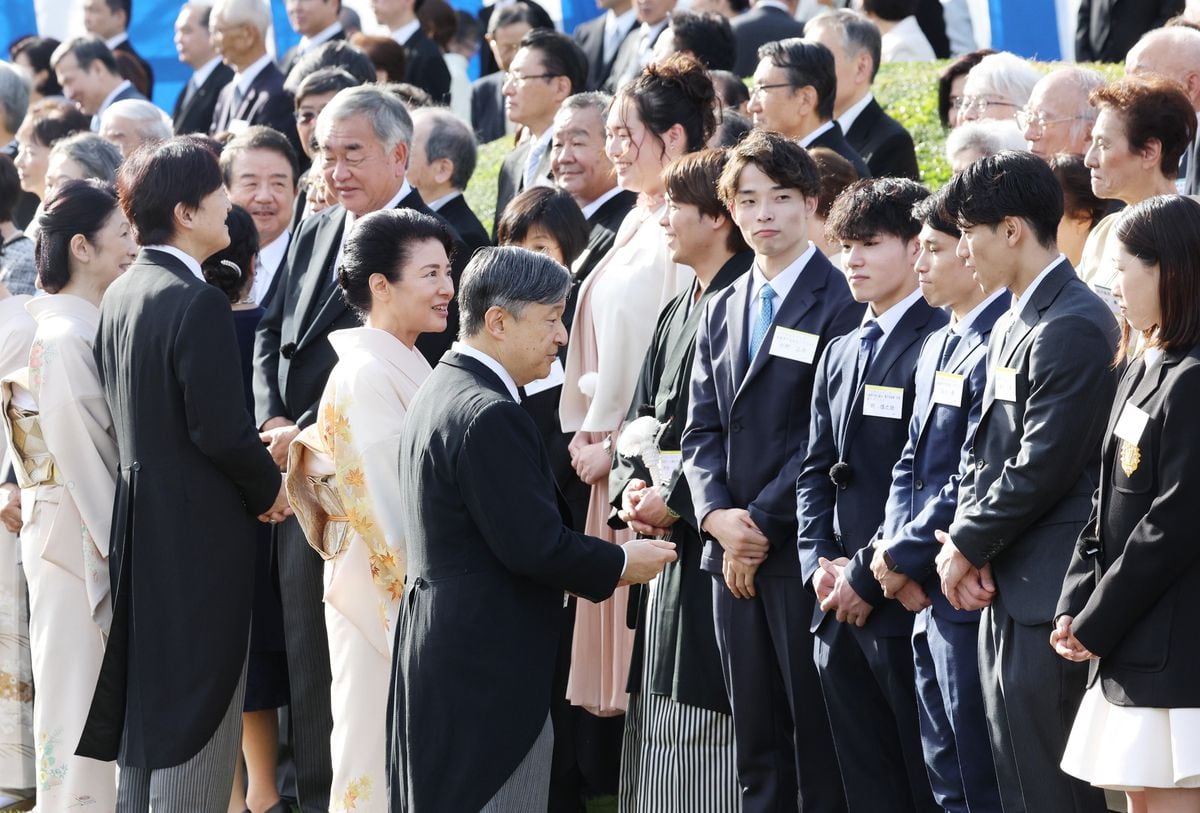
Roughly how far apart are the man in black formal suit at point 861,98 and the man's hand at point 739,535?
2892 millimetres

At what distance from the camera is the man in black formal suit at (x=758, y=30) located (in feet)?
30.1

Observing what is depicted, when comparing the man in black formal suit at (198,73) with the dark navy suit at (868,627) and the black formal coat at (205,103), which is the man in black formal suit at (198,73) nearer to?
the black formal coat at (205,103)

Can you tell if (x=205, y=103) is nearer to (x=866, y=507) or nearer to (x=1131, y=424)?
(x=866, y=507)

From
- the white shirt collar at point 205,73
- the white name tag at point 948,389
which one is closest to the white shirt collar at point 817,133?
the white name tag at point 948,389

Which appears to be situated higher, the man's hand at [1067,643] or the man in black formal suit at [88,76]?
the man in black formal suit at [88,76]

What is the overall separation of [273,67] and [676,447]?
17.5 feet

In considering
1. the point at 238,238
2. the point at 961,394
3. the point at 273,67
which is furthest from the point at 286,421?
the point at 273,67

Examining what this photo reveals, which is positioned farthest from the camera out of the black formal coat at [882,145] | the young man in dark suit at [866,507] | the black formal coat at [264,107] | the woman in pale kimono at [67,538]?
the black formal coat at [264,107]

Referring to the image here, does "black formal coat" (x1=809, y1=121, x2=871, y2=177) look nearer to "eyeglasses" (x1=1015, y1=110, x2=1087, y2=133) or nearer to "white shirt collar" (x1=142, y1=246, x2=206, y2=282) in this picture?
"eyeglasses" (x1=1015, y1=110, x2=1087, y2=133)

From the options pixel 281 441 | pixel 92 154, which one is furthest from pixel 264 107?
pixel 281 441

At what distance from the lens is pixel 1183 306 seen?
348 cm

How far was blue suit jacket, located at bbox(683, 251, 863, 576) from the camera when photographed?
4.49 meters

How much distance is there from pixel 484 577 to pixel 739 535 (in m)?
0.89

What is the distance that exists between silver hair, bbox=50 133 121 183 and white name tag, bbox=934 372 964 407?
381 cm
